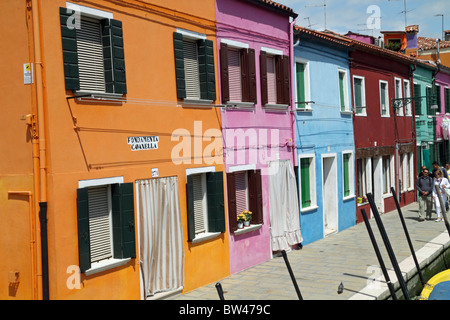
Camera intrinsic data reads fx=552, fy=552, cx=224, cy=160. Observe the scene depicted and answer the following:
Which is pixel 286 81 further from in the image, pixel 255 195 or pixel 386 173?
pixel 386 173

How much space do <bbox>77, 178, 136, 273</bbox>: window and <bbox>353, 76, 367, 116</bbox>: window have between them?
41.2 ft

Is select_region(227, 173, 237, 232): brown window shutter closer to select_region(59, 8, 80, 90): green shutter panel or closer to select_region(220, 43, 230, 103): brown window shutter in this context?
select_region(220, 43, 230, 103): brown window shutter

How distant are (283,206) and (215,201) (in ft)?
10.1

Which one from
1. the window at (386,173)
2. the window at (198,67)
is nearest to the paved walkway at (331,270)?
the window at (198,67)

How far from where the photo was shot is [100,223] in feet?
31.7

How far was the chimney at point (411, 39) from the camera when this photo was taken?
31.9 meters

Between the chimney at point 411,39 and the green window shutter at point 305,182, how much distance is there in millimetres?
18645

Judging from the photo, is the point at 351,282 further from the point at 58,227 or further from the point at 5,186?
the point at 5,186

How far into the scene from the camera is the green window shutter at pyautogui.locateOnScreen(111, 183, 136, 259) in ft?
32.1

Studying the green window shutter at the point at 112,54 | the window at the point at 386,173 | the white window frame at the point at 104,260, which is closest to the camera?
the white window frame at the point at 104,260

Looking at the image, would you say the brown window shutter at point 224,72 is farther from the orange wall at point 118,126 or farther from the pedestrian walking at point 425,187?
the pedestrian walking at point 425,187

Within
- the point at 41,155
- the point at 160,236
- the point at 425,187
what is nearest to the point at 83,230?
the point at 41,155

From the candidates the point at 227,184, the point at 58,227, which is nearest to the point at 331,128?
the point at 227,184

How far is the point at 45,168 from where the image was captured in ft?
28.2
